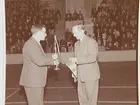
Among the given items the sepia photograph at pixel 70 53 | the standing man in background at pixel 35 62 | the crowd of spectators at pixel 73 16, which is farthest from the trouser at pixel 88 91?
the crowd of spectators at pixel 73 16

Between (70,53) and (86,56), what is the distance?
1133 mm

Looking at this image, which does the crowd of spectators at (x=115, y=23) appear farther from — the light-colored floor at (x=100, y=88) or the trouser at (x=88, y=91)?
the trouser at (x=88, y=91)

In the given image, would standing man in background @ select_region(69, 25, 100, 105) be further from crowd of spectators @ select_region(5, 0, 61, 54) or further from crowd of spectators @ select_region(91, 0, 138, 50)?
crowd of spectators @ select_region(5, 0, 61, 54)

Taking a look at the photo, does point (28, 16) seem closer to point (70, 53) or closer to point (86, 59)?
point (70, 53)

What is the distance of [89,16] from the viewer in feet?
29.6

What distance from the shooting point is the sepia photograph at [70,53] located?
10.5ft

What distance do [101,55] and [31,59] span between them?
4.75m

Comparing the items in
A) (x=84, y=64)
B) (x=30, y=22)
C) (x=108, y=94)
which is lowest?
(x=108, y=94)

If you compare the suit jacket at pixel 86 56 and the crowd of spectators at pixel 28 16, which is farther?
the crowd of spectators at pixel 28 16

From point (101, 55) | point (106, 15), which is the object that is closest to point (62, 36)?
point (101, 55)

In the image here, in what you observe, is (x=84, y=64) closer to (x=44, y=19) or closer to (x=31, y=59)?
(x=31, y=59)

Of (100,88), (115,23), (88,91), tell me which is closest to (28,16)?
(115,23)

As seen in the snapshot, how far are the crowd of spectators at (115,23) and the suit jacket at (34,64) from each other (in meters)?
4.82

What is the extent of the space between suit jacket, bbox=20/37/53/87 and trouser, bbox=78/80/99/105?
14.3 inches
